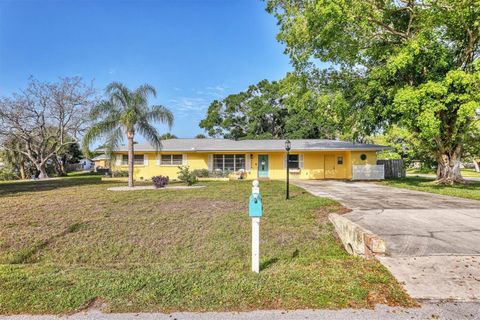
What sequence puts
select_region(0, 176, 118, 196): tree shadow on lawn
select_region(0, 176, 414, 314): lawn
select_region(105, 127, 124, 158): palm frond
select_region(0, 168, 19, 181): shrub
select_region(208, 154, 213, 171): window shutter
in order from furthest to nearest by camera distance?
select_region(0, 168, 19, 181): shrub → select_region(208, 154, 213, 171): window shutter → select_region(105, 127, 124, 158): palm frond → select_region(0, 176, 118, 196): tree shadow on lawn → select_region(0, 176, 414, 314): lawn

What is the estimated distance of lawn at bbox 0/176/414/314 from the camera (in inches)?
125

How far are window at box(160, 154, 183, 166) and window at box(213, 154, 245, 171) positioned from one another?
8.91ft

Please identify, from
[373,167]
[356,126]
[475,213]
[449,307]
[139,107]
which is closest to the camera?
[449,307]

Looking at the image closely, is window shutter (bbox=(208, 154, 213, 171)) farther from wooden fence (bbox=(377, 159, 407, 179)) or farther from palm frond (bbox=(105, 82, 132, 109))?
wooden fence (bbox=(377, 159, 407, 179))

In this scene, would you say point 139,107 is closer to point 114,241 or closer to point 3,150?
point 114,241

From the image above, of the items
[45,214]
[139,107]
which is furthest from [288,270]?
[139,107]

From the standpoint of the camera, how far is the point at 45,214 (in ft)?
27.5

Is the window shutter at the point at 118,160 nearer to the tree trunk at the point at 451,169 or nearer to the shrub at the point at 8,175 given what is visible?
the shrub at the point at 8,175

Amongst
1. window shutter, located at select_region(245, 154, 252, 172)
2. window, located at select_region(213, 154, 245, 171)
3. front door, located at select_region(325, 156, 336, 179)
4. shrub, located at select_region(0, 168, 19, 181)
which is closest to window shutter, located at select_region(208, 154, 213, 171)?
window, located at select_region(213, 154, 245, 171)

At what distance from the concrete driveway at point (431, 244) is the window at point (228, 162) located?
1283 cm

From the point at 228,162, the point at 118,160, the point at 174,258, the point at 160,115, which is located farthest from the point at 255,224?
the point at 118,160

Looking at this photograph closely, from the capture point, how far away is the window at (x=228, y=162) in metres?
21.3

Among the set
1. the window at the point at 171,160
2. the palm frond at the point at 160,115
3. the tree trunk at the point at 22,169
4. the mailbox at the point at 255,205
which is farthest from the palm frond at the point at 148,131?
the tree trunk at the point at 22,169

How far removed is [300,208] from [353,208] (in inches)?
62.3
